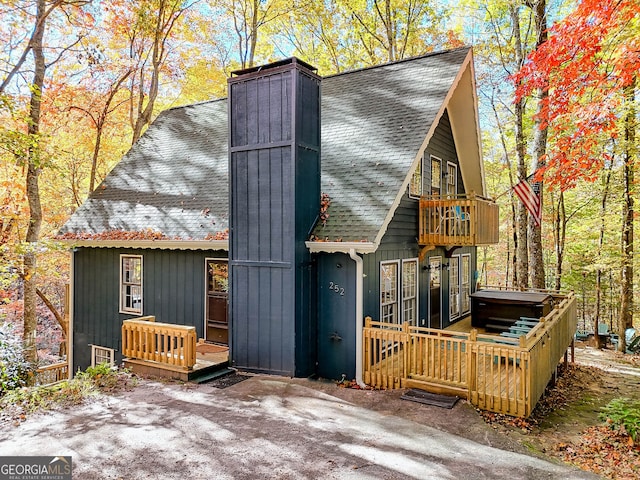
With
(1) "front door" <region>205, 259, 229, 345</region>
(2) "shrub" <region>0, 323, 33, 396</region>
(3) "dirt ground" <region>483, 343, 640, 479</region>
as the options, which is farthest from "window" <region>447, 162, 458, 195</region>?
(2) "shrub" <region>0, 323, 33, 396</region>

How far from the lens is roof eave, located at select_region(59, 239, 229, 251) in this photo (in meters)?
9.56

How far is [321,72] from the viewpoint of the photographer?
80.9ft

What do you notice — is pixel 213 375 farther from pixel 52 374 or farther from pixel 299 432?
pixel 52 374

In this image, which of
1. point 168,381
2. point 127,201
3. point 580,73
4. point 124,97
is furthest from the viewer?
point 124,97

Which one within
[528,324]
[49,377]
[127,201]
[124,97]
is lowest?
[49,377]

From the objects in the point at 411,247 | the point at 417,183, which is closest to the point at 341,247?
the point at 411,247

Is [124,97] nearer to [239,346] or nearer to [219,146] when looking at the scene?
[219,146]

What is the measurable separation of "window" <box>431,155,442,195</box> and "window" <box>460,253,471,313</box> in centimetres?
337

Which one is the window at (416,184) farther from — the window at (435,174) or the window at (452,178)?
the window at (452,178)

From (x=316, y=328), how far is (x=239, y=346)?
1.63 meters

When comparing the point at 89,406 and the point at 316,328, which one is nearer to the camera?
the point at 89,406

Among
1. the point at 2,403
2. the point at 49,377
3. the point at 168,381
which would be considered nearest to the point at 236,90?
the point at 168,381

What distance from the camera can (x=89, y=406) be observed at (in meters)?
6.63

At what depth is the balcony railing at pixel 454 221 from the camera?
32.6 feet
